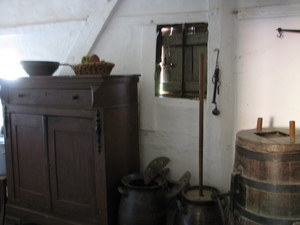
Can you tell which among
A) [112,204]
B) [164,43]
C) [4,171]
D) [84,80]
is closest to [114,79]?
[84,80]

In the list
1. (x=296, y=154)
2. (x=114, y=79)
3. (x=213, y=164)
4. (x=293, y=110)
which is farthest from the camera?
(x=213, y=164)

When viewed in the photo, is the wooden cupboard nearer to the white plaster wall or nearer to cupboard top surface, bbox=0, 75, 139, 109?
cupboard top surface, bbox=0, 75, 139, 109

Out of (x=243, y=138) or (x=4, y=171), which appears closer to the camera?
(x=243, y=138)

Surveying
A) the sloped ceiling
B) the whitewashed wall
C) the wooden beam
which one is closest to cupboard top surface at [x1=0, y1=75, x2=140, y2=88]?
the whitewashed wall

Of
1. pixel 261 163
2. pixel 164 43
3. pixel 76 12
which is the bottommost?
pixel 261 163

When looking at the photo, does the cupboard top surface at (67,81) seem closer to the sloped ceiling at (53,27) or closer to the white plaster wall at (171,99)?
the white plaster wall at (171,99)

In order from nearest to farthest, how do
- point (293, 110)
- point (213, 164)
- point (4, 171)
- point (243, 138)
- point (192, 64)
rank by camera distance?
point (243, 138), point (293, 110), point (213, 164), point (192, 64), point (4, 171)

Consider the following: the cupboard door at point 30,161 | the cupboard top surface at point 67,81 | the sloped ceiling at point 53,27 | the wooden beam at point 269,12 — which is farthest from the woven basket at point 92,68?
the wooden beam at point 269,12

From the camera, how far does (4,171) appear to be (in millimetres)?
2867

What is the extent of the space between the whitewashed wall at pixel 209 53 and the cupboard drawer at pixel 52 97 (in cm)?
60

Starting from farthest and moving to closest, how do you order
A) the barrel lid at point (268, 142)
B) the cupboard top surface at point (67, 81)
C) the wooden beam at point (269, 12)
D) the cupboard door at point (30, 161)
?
the cupboard door at point (30, 161) < the cupboard top surface at point (67, 81) < the wooden beam at point (269, 12) < the barrel lid at point (268, 142)

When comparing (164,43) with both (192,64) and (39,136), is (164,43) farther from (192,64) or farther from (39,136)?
(39,136)

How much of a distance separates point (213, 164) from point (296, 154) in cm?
83

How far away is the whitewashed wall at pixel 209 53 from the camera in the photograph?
6.75 ft
